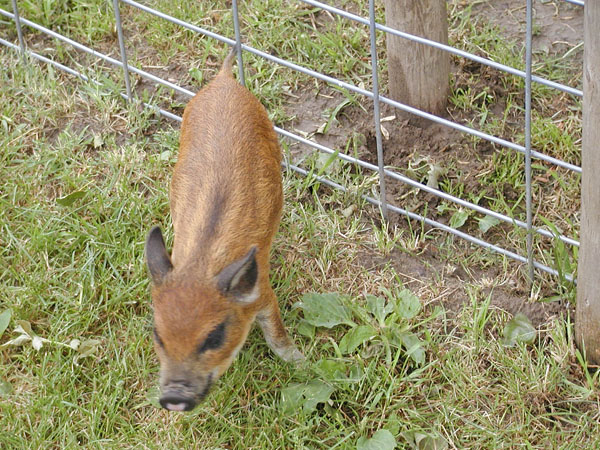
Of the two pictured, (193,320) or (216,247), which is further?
(216,247)

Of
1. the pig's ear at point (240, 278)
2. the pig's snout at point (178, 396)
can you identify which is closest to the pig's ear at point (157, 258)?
the pig's ear at point (240, 278)

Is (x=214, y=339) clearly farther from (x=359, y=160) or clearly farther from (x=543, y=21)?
(x=543, y=21)

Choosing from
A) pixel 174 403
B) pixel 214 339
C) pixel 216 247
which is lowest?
pixel 174 403

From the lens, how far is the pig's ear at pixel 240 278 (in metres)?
3.76

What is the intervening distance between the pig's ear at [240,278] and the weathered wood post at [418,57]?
1565 mm

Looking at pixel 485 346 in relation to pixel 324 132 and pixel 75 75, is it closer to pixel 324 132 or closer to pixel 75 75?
pixel 324 132

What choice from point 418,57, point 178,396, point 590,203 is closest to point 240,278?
point 178,396

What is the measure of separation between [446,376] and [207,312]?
3.52 feet

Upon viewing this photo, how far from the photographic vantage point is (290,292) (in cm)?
459

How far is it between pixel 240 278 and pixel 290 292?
82 cm

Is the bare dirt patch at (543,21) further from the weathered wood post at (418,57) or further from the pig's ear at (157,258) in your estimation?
the pig's ear at (157,258)

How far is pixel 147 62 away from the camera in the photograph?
5781mm

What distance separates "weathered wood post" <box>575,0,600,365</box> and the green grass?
0.13m

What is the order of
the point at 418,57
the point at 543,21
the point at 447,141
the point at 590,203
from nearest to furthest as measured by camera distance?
the point at 590,203
the point at 418,57
the point at 447,141
the point at 543,21
